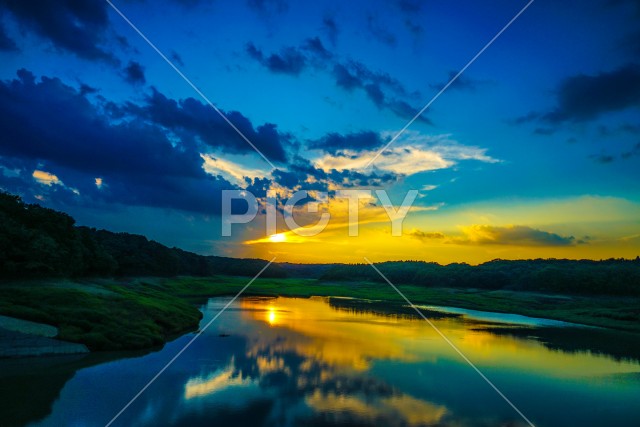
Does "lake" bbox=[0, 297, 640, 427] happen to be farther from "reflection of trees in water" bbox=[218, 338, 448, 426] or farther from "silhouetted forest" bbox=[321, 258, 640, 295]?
"silhouetted forest" bbox=[321, 258, 640, 295]

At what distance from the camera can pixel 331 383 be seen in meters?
29.7

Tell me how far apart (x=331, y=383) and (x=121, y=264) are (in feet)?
325

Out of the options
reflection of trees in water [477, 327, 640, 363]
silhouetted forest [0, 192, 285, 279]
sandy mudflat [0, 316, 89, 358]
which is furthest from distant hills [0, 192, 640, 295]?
reflection of trees in water [477, 327, 640, 363]

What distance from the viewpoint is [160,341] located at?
41.5 meters

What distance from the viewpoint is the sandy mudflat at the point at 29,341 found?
32062 millimetres

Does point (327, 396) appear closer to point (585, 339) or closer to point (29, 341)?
point (29, 341)

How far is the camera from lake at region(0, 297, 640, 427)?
2286 cm

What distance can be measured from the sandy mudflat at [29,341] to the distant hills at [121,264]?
91.3ft

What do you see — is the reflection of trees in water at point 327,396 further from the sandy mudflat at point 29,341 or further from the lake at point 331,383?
the sandy mudflat at point 29,341

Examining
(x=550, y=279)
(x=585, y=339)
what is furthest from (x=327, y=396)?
(x=550, y=279)

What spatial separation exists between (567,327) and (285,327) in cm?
4298

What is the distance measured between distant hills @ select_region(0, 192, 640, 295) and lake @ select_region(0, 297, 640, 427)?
103 ft

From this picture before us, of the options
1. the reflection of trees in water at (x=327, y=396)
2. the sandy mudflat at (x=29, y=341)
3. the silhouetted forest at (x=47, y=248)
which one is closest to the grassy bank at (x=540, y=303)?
the silhouetted forest at (x=47, y=248)

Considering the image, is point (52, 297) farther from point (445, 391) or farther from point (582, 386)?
point (582, 386)
